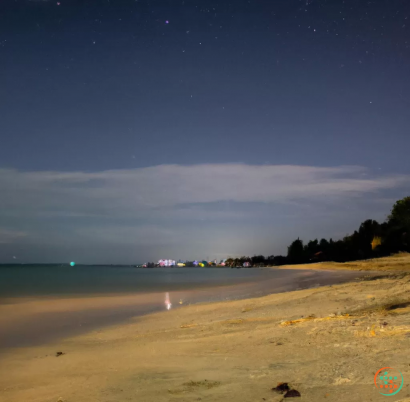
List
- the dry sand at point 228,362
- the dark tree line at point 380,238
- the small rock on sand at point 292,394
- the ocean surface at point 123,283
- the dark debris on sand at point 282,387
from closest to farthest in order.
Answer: the small rock on sand at point 292,394 < the dark debris on sand at point 282,387 < the dry sand at point 228,362 < the ocean surface at point 123,283 < the dark tree line at point 380,238

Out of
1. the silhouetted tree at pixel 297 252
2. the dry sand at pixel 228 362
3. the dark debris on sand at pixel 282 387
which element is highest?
the dark debris on sand at pixel 282 387

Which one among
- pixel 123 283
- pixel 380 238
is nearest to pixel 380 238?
pixel 380 238

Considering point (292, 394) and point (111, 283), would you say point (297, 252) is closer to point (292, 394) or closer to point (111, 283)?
point (111, 283)

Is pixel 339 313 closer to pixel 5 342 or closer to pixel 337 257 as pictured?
pixel 5 342

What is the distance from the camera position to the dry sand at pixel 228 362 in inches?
170

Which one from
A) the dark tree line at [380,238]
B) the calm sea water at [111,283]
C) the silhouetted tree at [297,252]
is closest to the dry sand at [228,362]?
the calm sea water at [111,283]

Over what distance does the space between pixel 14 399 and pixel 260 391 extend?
10.9ft

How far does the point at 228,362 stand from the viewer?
5.53 metres

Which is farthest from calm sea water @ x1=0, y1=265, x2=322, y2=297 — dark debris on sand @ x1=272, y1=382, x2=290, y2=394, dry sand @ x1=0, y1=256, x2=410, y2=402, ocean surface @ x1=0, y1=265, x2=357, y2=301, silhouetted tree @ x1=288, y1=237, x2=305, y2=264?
silhouetted tree @ x1=288, y1=237, x2=305, y2=264

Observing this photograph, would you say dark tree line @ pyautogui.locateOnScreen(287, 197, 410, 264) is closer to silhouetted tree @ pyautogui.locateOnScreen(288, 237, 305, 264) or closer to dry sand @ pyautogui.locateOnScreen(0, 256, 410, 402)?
silhouetted tree @ pyautogui.locateOnScreen(288, 237, 305, 264)

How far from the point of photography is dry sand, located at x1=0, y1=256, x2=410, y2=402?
14.1ft

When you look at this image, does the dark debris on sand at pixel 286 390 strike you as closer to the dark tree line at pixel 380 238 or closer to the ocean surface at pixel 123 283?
the ocean surface at pixel 123 283

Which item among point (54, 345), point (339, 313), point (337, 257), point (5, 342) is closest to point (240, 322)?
point (339, 313)

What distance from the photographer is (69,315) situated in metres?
15.3
